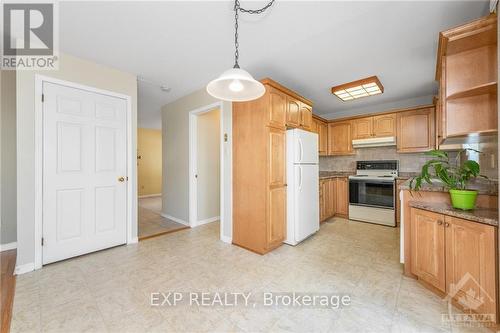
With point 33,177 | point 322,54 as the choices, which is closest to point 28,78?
point 33,177

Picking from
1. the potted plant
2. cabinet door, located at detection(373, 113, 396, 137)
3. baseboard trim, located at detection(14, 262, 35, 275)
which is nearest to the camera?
the potted plant

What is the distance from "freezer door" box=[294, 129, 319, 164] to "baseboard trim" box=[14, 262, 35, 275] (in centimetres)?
332

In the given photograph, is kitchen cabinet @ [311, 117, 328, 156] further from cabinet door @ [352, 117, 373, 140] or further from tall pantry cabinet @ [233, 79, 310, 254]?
tall pantry cabinet @ [233, 79, 310, 254]

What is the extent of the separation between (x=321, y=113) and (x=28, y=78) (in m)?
5.29

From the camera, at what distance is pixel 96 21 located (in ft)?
6.53

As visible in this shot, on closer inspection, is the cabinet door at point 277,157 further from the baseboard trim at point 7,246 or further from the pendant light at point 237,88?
the baseboard trim at point 7,246

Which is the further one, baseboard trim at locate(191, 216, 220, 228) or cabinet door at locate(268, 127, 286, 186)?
baseboard trim at locate(191, 216, 220, 228)

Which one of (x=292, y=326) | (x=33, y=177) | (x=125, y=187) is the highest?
(x=33, y=177)

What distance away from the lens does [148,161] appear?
Result: 310 inches

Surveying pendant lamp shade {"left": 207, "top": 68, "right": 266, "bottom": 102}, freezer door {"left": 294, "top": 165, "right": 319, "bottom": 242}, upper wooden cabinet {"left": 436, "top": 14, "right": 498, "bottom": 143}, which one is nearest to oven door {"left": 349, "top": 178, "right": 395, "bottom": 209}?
freezer door {"left": 294, "top": 165, "right": 319, "bottom": 242}

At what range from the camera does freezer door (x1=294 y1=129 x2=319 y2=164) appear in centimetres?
300

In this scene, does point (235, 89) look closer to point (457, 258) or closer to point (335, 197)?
point (457, 258)

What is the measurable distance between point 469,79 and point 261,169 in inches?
81.4

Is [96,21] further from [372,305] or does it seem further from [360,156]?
[360,156]
